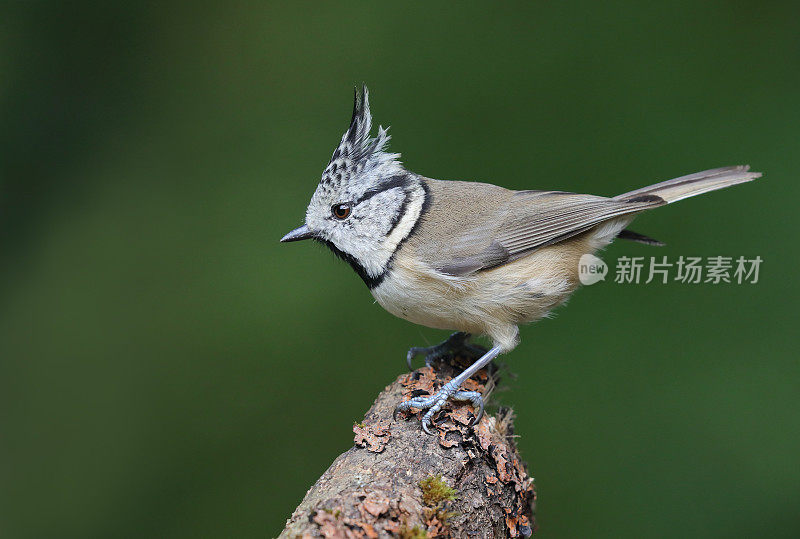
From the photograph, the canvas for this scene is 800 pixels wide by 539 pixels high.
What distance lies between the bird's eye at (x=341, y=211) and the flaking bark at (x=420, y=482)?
2.36 feet

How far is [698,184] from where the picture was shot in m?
3.02

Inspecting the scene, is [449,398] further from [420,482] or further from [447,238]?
[447,238]

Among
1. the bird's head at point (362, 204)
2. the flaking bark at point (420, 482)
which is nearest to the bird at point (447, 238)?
the bird's head at point (362, 204)

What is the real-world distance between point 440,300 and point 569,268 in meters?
0.60

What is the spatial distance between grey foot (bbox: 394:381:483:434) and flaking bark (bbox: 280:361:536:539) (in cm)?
3

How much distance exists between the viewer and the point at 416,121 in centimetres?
395

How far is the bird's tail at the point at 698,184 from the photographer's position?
2.99 metres

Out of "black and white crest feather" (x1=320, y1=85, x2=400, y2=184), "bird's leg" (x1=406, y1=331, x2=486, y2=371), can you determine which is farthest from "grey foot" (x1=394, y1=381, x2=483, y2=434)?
"black and white crest feather" (x1=320, y1=85, x2=400, y2=184)

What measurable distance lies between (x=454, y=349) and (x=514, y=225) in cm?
58

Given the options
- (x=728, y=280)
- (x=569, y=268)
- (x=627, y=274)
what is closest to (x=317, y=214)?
(x=569, y=268)

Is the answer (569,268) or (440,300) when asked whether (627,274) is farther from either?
(440,300)

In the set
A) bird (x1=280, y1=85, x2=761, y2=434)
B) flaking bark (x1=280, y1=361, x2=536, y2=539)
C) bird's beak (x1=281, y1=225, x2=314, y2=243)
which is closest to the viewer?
flaking bark (x1=280, y1=361, x2=536, y2=539)

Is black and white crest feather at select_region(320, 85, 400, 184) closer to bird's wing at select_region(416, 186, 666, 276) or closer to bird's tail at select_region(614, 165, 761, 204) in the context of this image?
bird's wing at select_region(416, 186, 666, 276)

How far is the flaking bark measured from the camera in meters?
1.72
